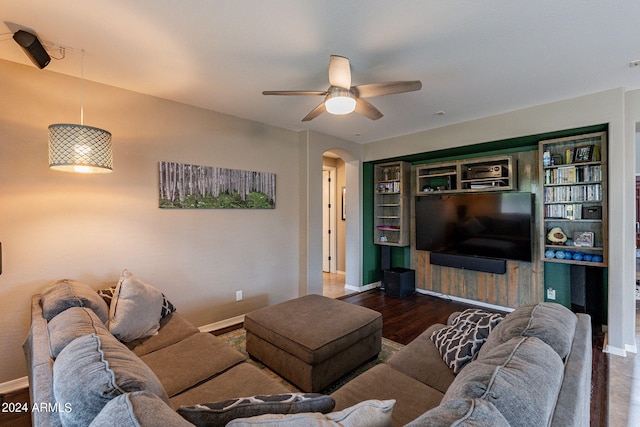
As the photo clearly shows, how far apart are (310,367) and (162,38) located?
2.54m

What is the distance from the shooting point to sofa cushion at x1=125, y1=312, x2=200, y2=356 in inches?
77.5

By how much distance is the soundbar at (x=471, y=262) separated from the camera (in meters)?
3.92

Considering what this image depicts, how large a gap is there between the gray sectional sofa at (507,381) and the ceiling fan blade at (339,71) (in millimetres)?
1822

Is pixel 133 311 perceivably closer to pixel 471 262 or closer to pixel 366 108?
pixel 366 108

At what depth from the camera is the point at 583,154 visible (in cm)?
313

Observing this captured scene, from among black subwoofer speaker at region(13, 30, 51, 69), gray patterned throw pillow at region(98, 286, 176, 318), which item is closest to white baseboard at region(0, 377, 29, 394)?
gray patterned throw pillow at region(98, 286, 176, 318)

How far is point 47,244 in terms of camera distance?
238cm

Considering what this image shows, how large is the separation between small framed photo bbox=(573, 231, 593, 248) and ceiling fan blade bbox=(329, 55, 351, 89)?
3.19 m

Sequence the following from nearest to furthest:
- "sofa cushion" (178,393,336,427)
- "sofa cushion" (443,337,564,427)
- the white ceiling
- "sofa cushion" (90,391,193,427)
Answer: "sofa cushion" (90,391,193,427)
"sofa cushion" (443,337,564,427)
"sofa cushion" (178,393,336,427)
the white ceiling

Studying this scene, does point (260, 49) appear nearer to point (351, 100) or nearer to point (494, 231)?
point (351, 100)

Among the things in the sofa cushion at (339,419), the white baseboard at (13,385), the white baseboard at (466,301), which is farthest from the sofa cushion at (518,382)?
the white baseboard at (466,301)

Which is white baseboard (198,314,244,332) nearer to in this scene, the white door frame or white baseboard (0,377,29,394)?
white baseboard (0,377,29,394)

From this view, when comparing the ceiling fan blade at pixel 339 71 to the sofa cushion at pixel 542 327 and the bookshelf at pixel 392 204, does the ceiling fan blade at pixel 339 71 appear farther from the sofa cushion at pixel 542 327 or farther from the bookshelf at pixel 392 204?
the bookshelf at pixel 392 204

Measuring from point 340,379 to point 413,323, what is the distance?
1582 millimetres
